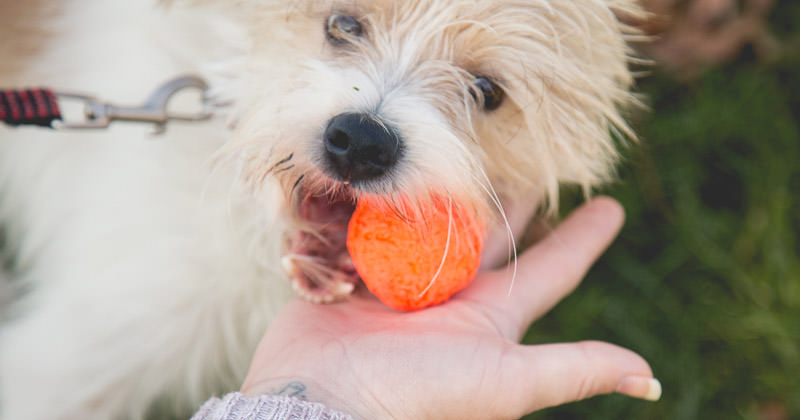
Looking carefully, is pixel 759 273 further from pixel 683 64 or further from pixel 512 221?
pixel 512 221

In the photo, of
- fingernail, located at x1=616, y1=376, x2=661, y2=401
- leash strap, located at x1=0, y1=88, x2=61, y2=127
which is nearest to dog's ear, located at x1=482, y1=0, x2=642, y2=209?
fingernail, located at x1=616, y1=376, x2=661, y2=401

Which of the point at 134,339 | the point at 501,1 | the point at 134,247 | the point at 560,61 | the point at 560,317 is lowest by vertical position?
the point at 560,317

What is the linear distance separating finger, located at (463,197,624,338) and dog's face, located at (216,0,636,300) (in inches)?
7.9

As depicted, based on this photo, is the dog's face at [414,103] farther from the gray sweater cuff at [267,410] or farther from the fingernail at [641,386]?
the fingernail at [641,386]

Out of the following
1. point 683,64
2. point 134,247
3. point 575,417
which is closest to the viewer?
point 134,247

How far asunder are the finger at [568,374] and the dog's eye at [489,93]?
0.62 meters

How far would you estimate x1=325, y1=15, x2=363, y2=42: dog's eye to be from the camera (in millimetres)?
1653

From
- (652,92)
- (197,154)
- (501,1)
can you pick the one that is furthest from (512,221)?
(652,92)

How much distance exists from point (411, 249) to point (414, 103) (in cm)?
35

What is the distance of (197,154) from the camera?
211 centimetres

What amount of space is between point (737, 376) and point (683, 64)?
1.58 m

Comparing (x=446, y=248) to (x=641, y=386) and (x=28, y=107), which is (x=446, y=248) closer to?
(x=641, y=386)

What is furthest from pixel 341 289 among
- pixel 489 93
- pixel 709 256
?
pixel 709 256

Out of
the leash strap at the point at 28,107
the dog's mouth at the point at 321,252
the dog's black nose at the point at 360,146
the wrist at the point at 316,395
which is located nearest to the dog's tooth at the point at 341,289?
the dog's mouth at the point at 321,252
